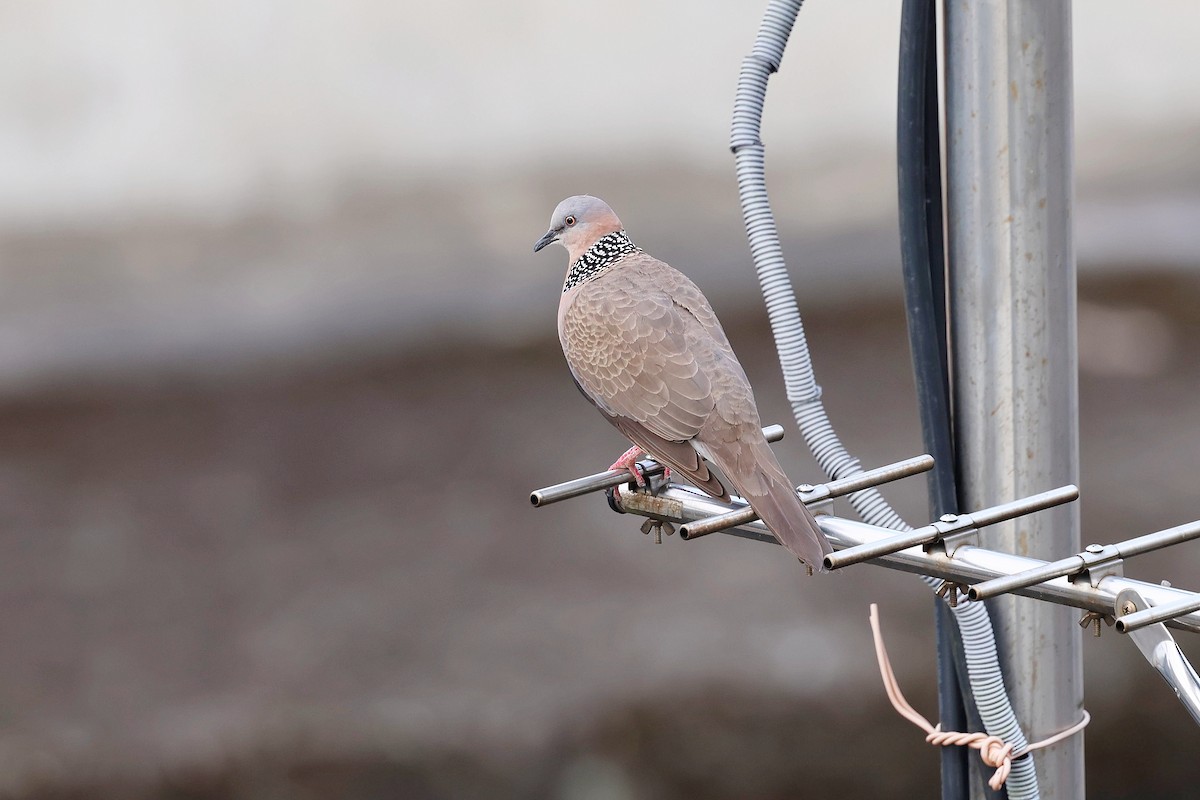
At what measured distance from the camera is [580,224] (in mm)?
1452

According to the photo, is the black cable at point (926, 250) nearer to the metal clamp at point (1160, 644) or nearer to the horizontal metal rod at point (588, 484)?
the horizontal metal rod at point (588, 484)

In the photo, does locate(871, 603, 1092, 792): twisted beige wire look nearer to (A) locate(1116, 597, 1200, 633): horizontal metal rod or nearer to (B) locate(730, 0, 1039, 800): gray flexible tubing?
(B) locate(730, 0, 1039, 800): gray flexible tubing

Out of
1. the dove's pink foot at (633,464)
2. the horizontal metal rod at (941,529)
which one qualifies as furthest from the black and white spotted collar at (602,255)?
the horizontal metal rod at (941,529)

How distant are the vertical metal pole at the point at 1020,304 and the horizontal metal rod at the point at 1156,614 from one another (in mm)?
292

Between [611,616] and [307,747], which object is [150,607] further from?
[611,616]

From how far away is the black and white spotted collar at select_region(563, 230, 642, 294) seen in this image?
1.42m

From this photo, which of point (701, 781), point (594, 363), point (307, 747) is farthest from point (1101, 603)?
point (307, 747)

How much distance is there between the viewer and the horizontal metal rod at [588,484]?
101cm

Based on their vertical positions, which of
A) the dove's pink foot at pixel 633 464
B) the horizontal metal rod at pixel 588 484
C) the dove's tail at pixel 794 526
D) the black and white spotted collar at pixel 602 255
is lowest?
the dove's tail at pixel 794 526

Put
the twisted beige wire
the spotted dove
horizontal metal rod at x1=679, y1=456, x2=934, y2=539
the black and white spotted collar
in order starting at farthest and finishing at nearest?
the black and white spotted collar
the spotted dove
the twisted beige wire
horizontal metal rod at x1=679, y1=456, x2=934, y2=539

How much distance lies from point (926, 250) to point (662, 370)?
1.01 feet

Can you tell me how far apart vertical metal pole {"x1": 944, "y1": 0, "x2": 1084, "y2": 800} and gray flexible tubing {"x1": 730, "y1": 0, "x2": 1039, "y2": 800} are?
0.13 feet

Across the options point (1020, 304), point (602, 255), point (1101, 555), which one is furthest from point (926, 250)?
point (602, 255)

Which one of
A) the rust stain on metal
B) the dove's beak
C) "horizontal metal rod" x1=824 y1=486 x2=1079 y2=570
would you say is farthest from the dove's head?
"horizontal metal rod" x1=824 y1=486 x2=1079 y2=570
